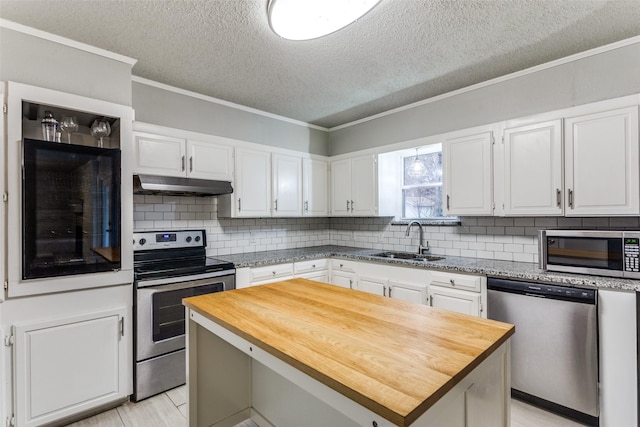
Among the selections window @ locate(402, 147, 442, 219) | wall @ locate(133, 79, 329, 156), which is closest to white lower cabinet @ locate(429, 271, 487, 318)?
window @ locate(402, 147, 442, 219)

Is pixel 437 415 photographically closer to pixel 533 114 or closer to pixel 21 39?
pixel 533 114

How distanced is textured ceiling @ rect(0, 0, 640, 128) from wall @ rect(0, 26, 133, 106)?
0.10m

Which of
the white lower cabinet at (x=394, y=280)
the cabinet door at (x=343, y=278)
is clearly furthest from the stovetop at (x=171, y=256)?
the cabinet door at (x=343, y=278)

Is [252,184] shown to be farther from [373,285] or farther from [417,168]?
[417,168]

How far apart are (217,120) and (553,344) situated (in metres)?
3.48

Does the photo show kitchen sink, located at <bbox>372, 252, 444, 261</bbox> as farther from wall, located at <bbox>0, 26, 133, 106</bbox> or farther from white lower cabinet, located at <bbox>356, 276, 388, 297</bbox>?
wall, located at <bbox>0, 26, 133, 106</bbox>

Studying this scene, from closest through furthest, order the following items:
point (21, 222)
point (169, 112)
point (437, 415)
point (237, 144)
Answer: point (437, 415) < point (21, 222) < point (169, 112) < point (237, 144)

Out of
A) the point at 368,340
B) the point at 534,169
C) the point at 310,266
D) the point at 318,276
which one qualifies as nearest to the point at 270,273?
the point at 310,266

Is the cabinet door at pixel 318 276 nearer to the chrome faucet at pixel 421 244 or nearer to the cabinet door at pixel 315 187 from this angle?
the cabinet door at pixel 315 187

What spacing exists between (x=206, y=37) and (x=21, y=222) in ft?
5.41

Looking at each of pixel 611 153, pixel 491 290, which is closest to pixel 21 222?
pixel 491 290

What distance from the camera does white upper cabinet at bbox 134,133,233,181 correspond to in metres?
2.66

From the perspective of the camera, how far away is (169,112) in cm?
301

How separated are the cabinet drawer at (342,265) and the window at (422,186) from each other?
0.94 meters
